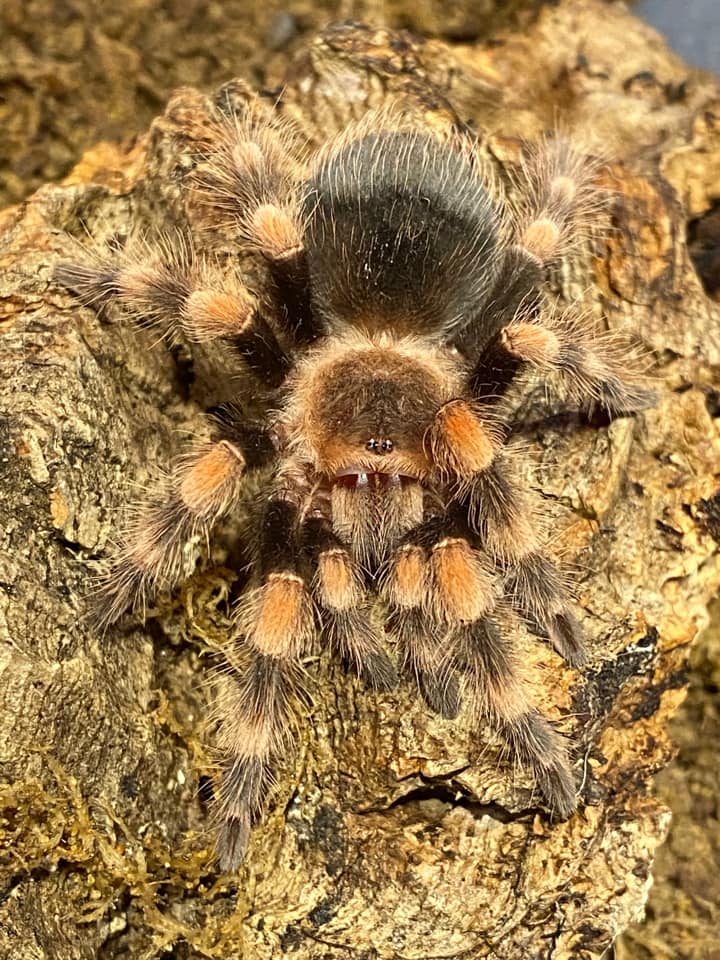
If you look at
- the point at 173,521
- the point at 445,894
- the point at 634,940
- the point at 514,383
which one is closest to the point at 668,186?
the point at 514,383

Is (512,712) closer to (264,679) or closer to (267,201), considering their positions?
(264,679)

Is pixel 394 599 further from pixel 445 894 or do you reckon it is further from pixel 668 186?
pixel 668 186

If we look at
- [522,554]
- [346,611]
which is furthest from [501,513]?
[346,611]

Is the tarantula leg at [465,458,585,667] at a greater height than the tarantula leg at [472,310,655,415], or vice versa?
the tarantula leg at [472,310,655,415]

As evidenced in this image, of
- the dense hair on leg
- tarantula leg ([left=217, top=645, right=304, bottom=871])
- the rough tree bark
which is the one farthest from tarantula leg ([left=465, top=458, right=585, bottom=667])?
the dense hair on leg

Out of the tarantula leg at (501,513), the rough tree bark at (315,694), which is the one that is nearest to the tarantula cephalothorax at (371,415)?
the tarantula leg at (501,513)

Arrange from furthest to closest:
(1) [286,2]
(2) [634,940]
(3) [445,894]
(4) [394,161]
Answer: (1) [286,2] → (2) [634,940] → (4) [394,161] → (3) [445,894]

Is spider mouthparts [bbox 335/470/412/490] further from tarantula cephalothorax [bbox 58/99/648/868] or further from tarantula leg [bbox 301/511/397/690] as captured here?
tarantula leg [bbox 301/511/397/690]

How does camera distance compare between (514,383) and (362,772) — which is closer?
(362,772)

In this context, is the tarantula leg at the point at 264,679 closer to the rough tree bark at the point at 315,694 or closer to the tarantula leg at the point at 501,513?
the rough tree bark at the point at 315,694
